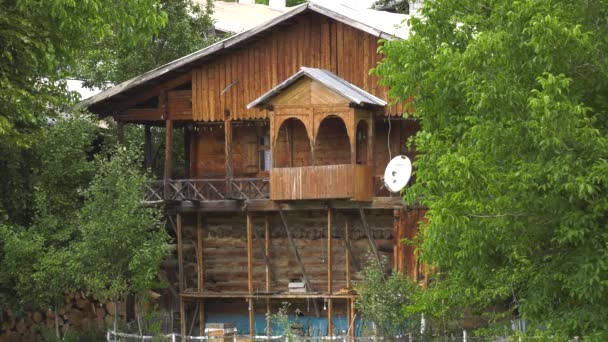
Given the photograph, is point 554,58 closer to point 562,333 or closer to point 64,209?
point 562,333

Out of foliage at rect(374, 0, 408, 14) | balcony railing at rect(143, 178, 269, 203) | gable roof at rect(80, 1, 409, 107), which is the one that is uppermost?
foliage at rect(374, 0, 408, 14)

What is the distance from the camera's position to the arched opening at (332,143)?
36562 mm

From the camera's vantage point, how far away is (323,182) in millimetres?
34594

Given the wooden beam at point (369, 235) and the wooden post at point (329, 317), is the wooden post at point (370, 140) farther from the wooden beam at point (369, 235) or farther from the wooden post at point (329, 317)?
the wooden post at point (329, 317)

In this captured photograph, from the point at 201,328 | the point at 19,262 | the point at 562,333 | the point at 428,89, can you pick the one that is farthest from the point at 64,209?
the point at 562,333

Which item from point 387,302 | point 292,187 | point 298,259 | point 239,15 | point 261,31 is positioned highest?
point 239,15

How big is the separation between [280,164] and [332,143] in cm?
171

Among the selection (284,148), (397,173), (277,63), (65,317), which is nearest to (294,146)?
(284,148)

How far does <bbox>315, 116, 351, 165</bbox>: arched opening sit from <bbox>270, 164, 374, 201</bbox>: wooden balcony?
6.01 feet

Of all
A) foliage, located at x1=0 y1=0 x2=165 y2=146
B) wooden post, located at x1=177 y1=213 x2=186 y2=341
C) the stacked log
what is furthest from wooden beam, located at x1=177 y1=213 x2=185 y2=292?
foliage, located at x1=0 y1=0 x2=165 y2=146

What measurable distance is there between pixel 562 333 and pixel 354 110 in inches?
590

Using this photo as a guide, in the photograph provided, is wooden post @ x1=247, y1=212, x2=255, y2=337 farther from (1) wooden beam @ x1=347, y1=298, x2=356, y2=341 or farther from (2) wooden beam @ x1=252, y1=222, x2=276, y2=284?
(1) wooden beam @ x1=347, y1=298, x2=356, y2=341

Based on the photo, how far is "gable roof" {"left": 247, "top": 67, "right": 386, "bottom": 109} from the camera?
33959 millimetres

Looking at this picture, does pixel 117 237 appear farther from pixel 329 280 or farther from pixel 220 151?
pixel 220 151
